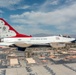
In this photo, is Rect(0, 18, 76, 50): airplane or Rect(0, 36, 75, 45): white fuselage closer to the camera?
Rect(0, 36, 75, 45): white fuselage

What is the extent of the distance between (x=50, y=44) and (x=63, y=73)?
2436 cm

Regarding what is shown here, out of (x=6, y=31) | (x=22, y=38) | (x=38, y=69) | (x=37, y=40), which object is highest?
(x=6, y=31)

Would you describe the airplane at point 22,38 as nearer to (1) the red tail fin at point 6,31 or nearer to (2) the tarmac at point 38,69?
(1) the red tail fin at point 6,31

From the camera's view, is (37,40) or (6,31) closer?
(37,40)

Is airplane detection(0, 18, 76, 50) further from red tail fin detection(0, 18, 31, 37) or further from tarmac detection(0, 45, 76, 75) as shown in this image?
tarmac detection(0, 45, 76, 75)

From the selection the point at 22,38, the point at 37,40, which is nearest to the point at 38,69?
the point at 37,40

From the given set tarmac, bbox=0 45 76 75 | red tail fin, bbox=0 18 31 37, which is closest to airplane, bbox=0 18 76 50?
red tail fin, bbox=0 18 31 37

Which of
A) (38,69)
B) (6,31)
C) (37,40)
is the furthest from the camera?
(6,31)

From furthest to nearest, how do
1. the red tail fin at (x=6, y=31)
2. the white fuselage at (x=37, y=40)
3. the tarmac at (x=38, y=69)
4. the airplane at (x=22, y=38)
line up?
the red tail fin at (x=6, y=31) < the airplane at (x=22, y=38) < the white fuselage at (x=37, y=40) < the tarmac at (x=38, y=69)

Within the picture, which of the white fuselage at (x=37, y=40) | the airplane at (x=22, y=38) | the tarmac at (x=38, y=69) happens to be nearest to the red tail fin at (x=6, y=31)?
the airplane at (x=22, y=38)

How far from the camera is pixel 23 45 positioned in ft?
157

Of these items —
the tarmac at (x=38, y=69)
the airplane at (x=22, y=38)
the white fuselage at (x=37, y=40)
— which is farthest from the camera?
the airplane at (x=22, y=38)

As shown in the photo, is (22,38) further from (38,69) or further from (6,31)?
Result: (38,69)

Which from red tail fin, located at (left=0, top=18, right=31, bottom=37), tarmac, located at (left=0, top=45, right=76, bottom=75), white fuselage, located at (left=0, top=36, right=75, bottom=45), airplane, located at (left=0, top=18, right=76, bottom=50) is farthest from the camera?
red tail fin, located at (left=0, top=18, right=31, bottom=37)
